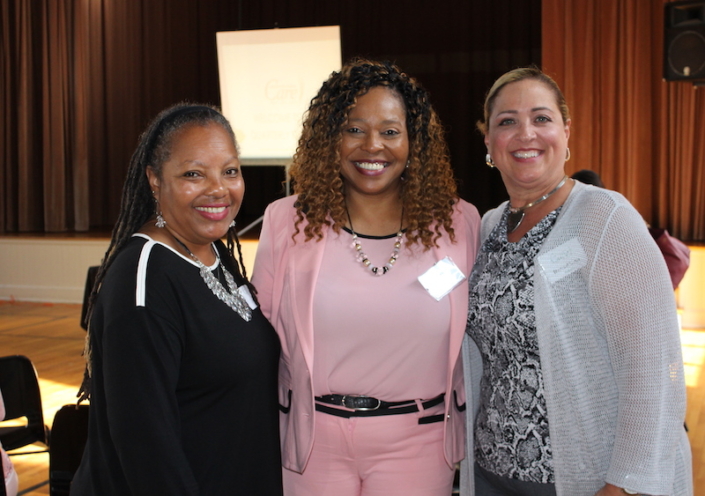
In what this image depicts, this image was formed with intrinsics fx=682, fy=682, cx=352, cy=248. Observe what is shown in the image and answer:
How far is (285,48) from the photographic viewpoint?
308 inches

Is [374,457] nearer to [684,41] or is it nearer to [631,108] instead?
[684,41]

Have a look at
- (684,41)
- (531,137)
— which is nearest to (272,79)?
(684,41)

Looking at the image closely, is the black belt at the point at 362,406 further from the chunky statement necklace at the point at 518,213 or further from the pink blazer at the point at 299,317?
the chunky statement necklace at the point at 518,213

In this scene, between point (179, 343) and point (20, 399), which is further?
point (20, 399)

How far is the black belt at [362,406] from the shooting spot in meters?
1.78

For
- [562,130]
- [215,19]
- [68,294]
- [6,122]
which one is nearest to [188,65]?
[215,19]

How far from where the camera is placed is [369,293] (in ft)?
6.03

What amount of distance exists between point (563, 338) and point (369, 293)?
52 centimetres

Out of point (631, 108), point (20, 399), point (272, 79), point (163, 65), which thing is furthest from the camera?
point (163, 65)

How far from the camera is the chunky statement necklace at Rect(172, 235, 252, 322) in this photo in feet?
5.20

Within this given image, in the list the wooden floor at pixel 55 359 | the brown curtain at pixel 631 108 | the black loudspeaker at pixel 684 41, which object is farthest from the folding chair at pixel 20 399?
the brown curtain at pixel 631 108

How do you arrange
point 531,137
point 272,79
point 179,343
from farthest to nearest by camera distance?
1. point 272,79
2. point 531,137
3. point 179,343

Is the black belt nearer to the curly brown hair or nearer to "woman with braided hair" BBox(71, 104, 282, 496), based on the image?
"woman with braided hair" BBox(71, 104, 282, 496)

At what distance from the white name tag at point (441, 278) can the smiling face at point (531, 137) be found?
286 millimetres
